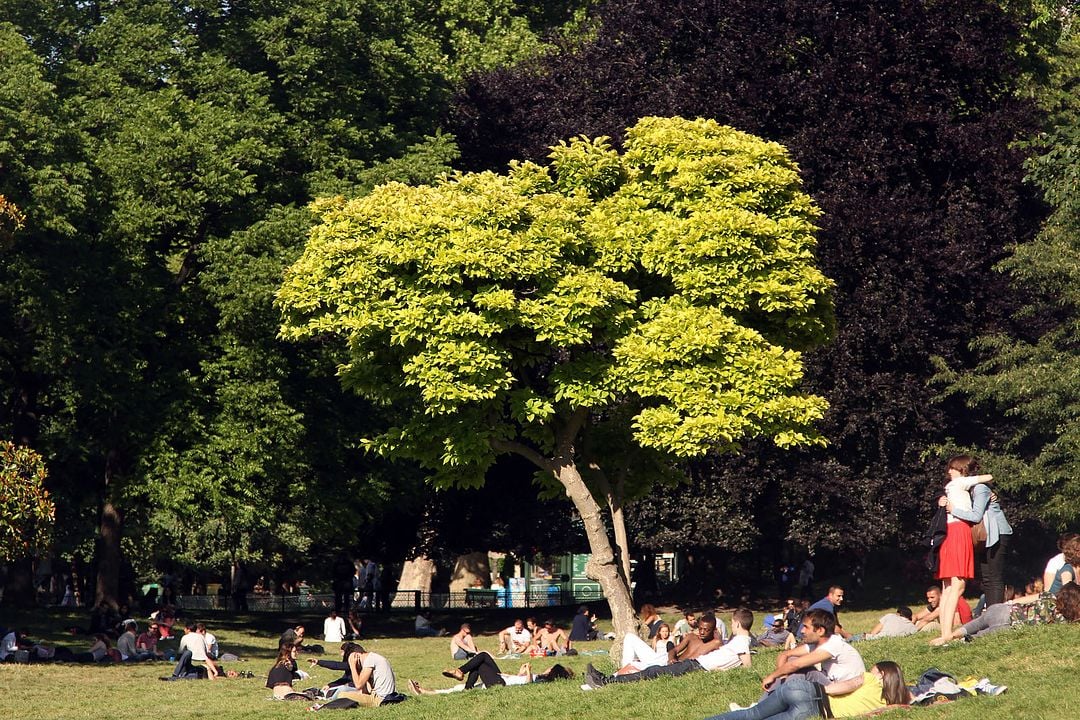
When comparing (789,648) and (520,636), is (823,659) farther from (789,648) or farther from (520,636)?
(520,636)

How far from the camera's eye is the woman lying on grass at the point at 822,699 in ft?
48.1

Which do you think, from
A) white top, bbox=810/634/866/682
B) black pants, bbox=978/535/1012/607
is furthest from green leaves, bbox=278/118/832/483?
white top, bbox=810/634/866/682

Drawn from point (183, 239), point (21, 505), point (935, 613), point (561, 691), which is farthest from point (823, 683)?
point (183, 239)

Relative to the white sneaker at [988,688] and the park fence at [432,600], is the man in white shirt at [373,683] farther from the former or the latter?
the park fence at [432,600]

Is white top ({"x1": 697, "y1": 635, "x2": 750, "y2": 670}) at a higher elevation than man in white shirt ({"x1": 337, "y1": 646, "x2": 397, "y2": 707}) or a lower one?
higher

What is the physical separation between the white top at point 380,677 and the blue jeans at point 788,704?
304 inches

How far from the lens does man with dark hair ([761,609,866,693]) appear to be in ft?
50.6

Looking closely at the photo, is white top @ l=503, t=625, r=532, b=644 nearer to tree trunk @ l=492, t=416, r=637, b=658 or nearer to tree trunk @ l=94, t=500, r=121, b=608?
tree trunk @ l=492, t=416, r=637, b=658

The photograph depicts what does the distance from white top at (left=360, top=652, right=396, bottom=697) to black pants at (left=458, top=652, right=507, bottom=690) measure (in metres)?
1.49

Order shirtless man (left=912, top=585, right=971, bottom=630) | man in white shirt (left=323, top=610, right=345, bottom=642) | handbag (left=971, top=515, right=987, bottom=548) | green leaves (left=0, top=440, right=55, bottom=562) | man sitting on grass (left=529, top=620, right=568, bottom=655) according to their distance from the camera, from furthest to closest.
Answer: man in white shirt (left=323, top=610, right=345, bottom=642) → man sitting on grass (left=529, top=620, right=568, bottom=655) → green leaves (left=0, top=440, right=55, bottom=562) → shirtless man (left=912, top=585, right=971, bottom=630) → handbag (left=971, top=515, right=987, bottom=548)

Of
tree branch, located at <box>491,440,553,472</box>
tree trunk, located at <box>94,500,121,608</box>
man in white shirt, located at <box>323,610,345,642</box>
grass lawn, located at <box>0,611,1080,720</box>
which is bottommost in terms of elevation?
grass lawn, located at <box>0,611,1080,720</box>

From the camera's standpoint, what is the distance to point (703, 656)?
19750mm

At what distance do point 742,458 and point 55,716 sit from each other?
20.0 m

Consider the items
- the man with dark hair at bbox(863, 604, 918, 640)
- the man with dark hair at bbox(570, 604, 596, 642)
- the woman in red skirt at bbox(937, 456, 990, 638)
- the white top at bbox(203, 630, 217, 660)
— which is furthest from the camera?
the man with dark hair at bbox(570, 604, 596, 642)
